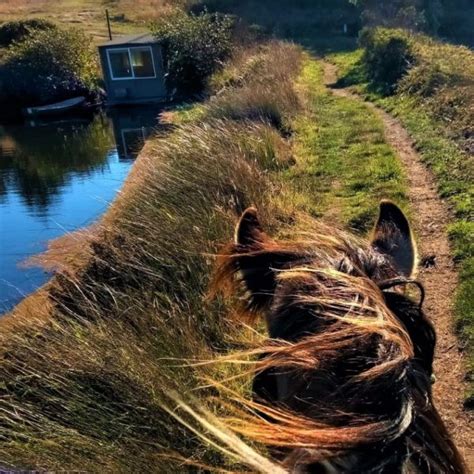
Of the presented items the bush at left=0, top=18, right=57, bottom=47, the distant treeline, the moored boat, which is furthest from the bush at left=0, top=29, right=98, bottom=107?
the distant treeline

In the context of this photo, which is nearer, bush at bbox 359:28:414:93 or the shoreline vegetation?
the shoreline vegetation

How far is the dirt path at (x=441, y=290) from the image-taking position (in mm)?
3645

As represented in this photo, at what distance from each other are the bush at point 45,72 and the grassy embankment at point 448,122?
13947 millimetres

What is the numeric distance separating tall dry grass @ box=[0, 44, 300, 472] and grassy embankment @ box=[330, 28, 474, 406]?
1885 millimetres

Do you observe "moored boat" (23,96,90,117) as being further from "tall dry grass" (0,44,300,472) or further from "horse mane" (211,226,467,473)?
"horse mane" (211,226,467,473)

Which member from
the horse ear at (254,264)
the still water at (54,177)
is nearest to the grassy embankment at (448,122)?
the horse ear at (254,264)

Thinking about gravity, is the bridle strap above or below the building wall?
above

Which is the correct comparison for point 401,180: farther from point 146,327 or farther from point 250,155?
point 146,327

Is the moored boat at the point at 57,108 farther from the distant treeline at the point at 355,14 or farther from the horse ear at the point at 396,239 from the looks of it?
the horse ear at the point at 396,239

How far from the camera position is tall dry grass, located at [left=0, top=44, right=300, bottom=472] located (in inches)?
115

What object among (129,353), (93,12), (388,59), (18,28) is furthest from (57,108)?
(129,353)

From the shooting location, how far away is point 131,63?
2647 centimetres

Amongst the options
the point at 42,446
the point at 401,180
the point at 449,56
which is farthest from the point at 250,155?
the point at 449,56

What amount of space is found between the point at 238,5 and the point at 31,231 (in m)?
31.4
